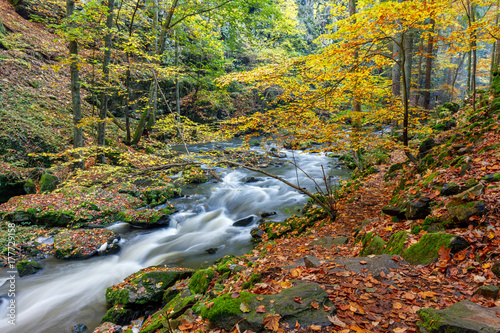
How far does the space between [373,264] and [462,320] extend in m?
1.34

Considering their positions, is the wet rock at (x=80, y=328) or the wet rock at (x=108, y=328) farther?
the wet rock at (x=80, y=328)

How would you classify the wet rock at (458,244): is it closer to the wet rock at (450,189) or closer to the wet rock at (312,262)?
the wet rock at (450,189)

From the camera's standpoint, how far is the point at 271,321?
7.26ft

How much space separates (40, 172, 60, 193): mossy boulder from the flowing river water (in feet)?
10.5

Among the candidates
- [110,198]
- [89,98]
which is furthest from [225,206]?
[89,98]

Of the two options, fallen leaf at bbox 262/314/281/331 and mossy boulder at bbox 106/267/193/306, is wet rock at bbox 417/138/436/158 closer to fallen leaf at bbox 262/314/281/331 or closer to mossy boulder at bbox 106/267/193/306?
fallen leaf at bbox 262/314/281/331

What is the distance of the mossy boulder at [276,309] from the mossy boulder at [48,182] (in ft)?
33.1

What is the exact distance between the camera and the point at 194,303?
398 cm

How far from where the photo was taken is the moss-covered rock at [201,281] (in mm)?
4707

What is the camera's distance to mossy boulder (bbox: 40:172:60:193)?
942 cm

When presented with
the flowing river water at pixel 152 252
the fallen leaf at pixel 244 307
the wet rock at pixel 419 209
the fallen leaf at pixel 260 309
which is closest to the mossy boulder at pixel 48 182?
the flowing river water at pixel 152 252

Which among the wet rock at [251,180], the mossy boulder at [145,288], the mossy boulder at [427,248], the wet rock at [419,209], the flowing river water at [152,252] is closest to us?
the mossy boulder at [427,248]

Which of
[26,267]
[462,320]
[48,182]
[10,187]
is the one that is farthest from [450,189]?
[10,187]

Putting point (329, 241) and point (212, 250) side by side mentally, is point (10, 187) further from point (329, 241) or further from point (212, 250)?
point (329, 241)
